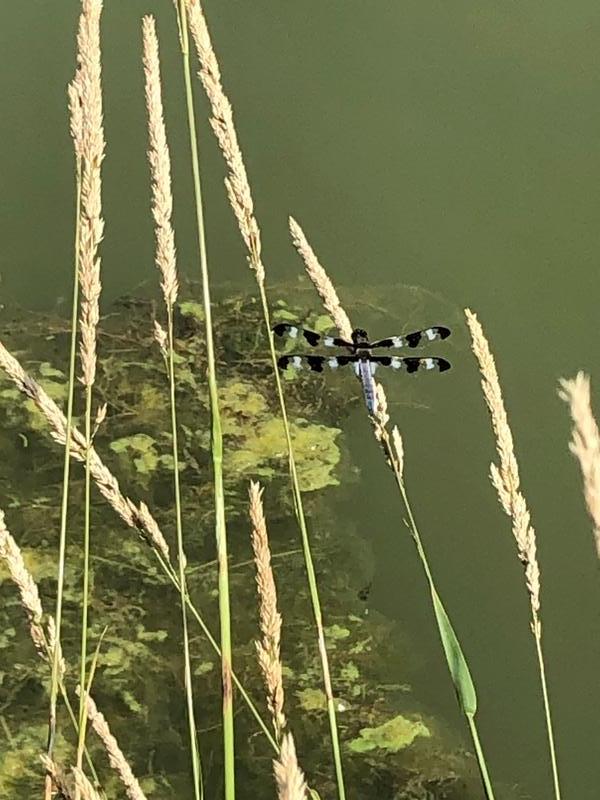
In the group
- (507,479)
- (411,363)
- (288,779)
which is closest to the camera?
(288,779)

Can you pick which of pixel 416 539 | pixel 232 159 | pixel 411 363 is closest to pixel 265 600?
pixel 416 539

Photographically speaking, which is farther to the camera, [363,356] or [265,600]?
[363,356]

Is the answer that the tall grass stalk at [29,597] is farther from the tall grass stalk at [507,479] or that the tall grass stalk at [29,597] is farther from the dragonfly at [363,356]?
the dragonfly at [363,356]

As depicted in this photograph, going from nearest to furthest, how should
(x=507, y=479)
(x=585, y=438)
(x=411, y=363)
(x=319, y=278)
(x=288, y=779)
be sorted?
(x=288, y=779) < (x=585, y=438) < (x=507, y=479) < (x=319, y=278) < (x=411, y=363)

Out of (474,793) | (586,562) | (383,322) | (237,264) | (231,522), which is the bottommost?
(474,793)

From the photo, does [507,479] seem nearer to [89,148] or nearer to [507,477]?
[507,477]

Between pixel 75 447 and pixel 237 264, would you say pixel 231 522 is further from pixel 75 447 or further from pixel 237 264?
pixel 75 447

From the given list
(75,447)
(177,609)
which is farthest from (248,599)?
(75,447)

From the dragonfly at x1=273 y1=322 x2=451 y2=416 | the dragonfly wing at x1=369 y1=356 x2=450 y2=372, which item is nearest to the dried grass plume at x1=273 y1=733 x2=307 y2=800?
the dragonfly at x1=273 y1=322 x2=451 y2=416

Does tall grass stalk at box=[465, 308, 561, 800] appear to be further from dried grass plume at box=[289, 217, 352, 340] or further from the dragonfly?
the dragonfly
